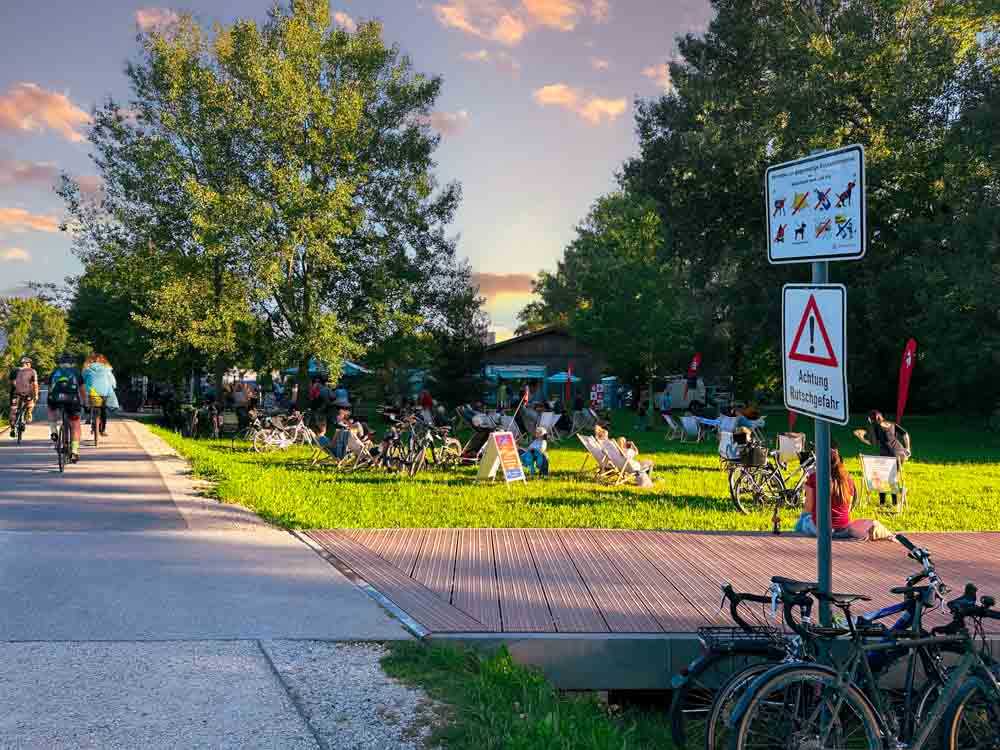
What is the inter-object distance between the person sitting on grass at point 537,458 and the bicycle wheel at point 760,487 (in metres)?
4.13

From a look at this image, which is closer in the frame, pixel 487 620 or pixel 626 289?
pixel 487 620

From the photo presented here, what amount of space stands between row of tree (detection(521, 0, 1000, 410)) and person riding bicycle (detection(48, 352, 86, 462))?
22.4 m

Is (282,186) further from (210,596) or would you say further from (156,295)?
(210,596)

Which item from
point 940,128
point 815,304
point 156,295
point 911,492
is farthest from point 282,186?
point 815,304

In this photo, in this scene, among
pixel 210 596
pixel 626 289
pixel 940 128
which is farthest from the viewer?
pixel 626 289

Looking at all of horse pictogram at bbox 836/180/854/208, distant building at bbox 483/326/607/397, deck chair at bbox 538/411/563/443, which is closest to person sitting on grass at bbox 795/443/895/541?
horse pictogram at bbox 836/180/854/208

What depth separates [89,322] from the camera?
46.8 metres

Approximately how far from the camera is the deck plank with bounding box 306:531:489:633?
5.35m

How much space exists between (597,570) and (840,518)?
3418mm

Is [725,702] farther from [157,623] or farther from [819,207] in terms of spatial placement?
[157,623]

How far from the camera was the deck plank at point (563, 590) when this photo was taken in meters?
5.48

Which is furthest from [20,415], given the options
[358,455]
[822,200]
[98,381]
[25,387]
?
[822,200]

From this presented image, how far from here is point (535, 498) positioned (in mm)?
12188

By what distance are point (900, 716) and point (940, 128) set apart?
30.6m
